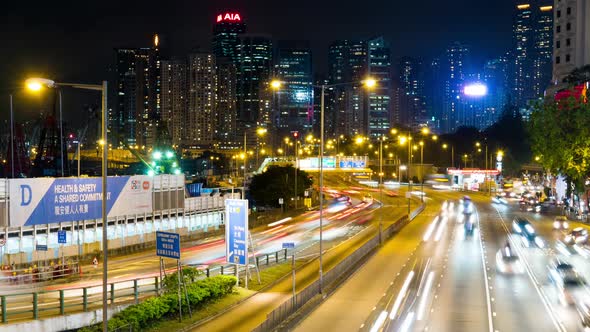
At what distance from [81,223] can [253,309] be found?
18.6 metres

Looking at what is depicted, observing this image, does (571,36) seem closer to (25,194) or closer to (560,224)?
(560,224)

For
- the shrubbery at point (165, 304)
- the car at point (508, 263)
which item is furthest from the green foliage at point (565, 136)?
the shrubbery at point (165, 304)

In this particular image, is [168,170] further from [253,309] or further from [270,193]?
[253,309]

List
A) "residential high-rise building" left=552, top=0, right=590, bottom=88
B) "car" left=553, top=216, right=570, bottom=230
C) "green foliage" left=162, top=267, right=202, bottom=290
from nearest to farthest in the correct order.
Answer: "green foliage" left=162, top=267, right=202, bottom=290, "car" left=553, top=216, right=570, bottom=230, "residential high-rise building" left=552, top=0, right=590, bottom=88

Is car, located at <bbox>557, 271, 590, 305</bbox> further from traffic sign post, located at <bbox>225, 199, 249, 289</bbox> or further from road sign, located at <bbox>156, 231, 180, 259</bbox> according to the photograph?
road sign, located at <bbox>156, 231, 180, 259</bbox>

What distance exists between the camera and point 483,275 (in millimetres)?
38906

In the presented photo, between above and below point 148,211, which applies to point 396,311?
below

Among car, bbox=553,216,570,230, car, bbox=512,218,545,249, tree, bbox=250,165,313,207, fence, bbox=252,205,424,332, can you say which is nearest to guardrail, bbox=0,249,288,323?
fence, bbox=252,205,424,332

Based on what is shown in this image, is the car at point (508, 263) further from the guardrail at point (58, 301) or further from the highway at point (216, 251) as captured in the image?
the guardrail at point (58, 301)

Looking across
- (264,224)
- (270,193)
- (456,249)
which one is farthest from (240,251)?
(270,193)

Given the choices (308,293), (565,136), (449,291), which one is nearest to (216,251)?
(308,293)

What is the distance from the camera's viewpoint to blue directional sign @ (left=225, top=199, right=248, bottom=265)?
105 feet

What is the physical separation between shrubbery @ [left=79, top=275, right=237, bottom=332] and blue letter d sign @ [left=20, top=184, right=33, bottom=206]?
15014 mm

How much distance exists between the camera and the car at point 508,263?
40.8m
